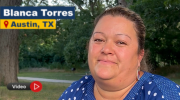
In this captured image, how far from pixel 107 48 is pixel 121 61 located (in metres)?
0.10

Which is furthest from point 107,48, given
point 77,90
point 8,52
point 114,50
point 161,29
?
point 161,29

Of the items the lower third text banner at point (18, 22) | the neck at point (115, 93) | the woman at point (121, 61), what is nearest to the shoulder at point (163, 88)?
the woman at point (121, 61)

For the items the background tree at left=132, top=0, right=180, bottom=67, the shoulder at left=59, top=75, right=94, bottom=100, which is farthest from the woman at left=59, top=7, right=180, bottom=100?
the background tree at left=132, top=0, right=180, bottom=67

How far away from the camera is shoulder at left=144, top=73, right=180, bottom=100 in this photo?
1.23 metres

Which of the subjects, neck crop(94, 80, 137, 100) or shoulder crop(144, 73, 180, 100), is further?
neck crop(94, 80, 137, 100)

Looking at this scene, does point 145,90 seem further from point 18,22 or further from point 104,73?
point 18,22

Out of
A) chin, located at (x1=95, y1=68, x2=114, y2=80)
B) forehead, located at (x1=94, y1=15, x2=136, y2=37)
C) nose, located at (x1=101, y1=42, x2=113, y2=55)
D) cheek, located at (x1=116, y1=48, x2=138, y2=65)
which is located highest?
forehead, located at (x1=94, y1=15, x2=136, y2=37)

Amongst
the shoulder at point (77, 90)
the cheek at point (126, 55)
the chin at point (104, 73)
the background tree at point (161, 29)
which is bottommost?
the background tree at point (161, 29)

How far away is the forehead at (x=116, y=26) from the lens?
1373mm

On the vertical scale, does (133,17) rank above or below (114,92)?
above

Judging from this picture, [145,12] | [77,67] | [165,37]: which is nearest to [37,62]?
[77,67]

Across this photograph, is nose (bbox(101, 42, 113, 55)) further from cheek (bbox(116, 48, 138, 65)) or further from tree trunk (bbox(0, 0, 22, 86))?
tree trunk (bbox(0, 0, 22, 86))

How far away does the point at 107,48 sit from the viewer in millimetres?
1331

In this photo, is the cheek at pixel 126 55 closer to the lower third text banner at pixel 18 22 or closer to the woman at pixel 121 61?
the woman at pixel 121 61
